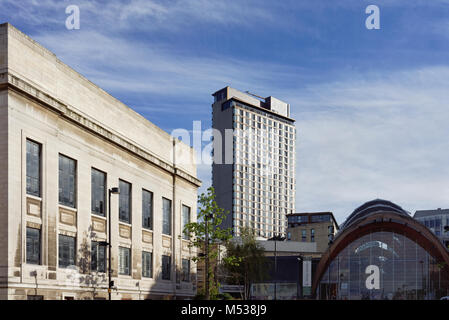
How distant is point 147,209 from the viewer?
5247cm

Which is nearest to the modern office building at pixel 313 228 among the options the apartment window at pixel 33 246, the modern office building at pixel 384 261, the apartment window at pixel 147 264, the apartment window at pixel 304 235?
the apartment window at pixel 304 235

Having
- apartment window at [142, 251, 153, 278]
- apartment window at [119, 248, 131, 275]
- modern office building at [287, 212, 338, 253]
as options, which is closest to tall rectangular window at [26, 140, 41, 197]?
apartment window at [119, 248, 131, 275]

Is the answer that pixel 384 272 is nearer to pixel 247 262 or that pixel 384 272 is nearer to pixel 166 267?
pixel 247 262

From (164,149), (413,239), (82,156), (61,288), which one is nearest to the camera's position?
(61,288)

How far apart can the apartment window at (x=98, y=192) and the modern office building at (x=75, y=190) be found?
0.25 ft


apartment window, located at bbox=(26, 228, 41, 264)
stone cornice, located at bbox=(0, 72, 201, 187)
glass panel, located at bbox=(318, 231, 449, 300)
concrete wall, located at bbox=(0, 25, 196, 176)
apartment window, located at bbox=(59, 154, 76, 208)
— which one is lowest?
glass panel, located at bbox=(318, 231, 449, 300)

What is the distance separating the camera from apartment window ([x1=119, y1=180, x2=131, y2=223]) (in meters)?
47.3

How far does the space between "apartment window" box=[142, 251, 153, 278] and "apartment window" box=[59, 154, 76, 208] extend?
41.3 feet

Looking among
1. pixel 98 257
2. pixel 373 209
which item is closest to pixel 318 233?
pixel 373 209

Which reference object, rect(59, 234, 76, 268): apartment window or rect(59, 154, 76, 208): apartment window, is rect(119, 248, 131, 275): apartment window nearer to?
rect(59, 234, 76, 268): apartment window

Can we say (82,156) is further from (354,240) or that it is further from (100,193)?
(354,240)
